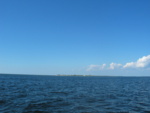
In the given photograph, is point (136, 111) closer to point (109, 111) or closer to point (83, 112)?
point (109, 111)

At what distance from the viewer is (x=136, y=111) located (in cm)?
1698

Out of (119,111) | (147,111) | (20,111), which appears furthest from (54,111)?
(147,111)

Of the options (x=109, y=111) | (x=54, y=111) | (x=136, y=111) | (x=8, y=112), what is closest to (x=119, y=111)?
(x=109, y=111)

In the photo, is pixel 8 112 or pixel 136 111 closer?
pixel 8 112

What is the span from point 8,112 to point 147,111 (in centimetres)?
1826

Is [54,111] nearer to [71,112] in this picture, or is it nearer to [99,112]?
[71,112]

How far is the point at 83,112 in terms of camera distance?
15.7m

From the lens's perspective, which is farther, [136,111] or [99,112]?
[136,111]

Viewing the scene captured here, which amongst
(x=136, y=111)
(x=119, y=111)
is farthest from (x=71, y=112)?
(x=136, y=111)

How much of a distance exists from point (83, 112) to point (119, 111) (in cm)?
498

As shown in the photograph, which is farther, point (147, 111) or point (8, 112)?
point (147, 111)

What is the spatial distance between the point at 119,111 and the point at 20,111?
12977 mm

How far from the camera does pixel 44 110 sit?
54.5 ft

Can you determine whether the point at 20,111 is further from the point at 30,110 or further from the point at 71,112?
the point at 71,112
